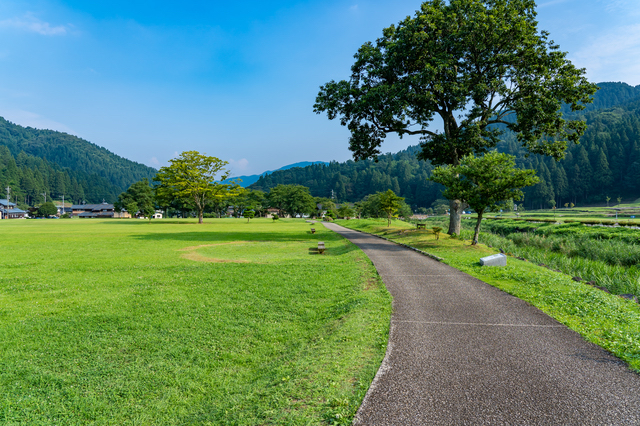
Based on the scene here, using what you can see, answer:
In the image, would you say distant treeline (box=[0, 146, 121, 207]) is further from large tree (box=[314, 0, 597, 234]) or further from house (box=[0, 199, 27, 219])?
large tree (box=[314, 0, 597, 234])

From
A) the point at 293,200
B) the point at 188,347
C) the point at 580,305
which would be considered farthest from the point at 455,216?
the point at 293,200

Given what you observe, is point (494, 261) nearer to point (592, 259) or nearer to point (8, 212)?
point (592, 259)

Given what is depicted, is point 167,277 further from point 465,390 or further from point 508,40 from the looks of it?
point 508,40

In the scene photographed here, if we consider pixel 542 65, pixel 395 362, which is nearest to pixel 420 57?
pixel 542 65

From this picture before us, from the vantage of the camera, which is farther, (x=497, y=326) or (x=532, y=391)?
(x=497, y=326)

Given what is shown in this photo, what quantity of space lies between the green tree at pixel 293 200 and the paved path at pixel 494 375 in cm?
8049

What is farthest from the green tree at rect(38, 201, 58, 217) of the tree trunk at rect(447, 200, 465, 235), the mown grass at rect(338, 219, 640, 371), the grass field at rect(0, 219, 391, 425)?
the mown grass at rect(338, 219, 640, 371)

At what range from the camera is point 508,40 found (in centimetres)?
1847

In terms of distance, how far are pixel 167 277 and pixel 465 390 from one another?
31.8 ft

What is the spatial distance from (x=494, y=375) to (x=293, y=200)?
8568 centimetres

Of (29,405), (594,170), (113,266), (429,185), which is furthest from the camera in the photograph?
(429,185)

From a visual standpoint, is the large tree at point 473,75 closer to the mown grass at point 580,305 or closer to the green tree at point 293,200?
the mown grass at point 580,305

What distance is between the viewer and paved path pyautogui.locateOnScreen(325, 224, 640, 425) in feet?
10.9

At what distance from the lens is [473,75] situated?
19.9 m
